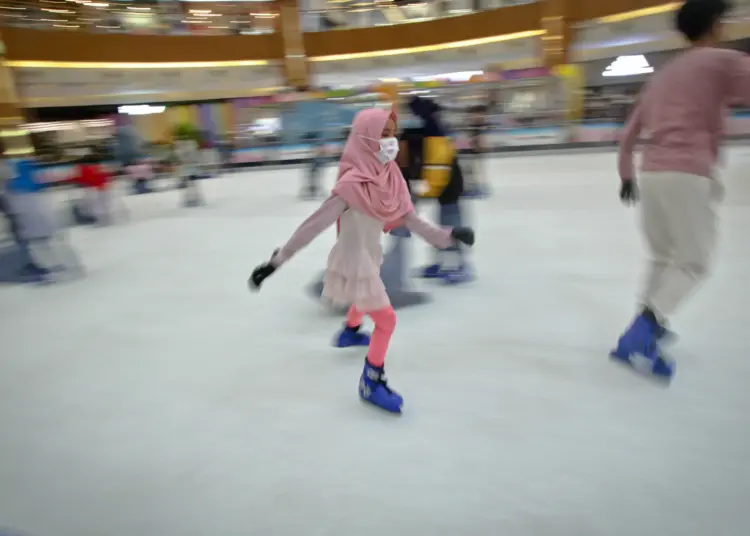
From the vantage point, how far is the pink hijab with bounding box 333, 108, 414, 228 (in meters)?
1.70

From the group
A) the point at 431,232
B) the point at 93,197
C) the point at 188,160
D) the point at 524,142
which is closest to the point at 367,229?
the point at 431,232

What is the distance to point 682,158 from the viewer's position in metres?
1.75

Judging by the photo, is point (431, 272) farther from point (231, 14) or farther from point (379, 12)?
point (379, 12)

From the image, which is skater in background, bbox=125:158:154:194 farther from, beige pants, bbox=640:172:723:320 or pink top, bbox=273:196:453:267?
beige pants, bbox=640:172:723:320

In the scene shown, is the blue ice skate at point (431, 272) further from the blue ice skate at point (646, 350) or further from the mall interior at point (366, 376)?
the blue ice skate at point (646, 350)

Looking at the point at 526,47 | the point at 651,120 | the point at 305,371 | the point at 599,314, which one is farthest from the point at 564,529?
the point at 526,47

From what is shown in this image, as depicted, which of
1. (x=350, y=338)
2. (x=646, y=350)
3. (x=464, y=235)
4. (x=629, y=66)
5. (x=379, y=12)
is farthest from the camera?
(x=379, y=12)

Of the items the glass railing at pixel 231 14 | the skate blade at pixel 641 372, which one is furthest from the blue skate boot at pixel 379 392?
the glass railing at pixel 231 14

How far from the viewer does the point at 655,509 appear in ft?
4.34

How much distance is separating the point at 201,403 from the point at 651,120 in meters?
1.88

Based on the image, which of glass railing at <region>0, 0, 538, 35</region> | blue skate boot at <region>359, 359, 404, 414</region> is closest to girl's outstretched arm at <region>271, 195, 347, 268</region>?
blue skate boot at <region>359, 359, 404, 414</region>

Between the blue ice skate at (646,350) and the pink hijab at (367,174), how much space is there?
1.00 metres

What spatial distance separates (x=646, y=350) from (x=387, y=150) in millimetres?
1182

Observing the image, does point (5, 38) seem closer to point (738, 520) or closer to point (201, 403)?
point (201, 403)
